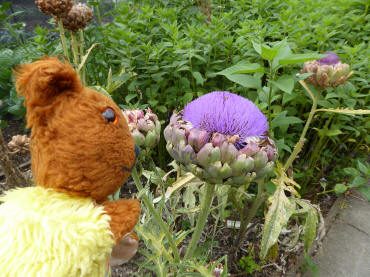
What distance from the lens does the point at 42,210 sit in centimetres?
39

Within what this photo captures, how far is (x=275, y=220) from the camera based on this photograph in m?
0.67

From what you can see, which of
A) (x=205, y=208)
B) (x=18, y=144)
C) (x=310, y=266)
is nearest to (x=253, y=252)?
(x=310, y=266)

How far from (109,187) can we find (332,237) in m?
1.08

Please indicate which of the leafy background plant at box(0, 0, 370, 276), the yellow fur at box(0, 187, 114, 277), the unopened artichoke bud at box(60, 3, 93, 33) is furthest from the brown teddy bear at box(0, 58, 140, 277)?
the unopened artichoke bud at box(60, 3, 93, 33)

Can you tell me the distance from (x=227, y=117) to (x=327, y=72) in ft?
1.43

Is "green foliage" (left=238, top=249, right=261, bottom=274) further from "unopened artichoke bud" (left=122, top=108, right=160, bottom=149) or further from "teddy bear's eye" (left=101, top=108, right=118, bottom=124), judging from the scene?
"teddy bear's eye" (left=101, top=108, right=118, bottom=124)

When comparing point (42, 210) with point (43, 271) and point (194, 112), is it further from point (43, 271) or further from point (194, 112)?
point (194, 112)

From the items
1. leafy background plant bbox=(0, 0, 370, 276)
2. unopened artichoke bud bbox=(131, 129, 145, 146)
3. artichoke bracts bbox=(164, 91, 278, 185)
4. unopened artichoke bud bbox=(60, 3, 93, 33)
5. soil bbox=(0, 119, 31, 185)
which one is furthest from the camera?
soil bbox=(0, 119, 31, 185)

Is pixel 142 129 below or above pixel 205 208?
above

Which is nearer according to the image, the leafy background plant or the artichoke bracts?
the artichoke bracts

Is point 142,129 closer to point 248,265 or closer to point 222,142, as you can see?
point 222,142

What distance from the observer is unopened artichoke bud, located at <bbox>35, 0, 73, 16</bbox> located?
95 cm

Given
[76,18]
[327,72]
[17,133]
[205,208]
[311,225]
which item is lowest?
[17,133]

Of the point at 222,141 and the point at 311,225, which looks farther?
the point at 311,225
